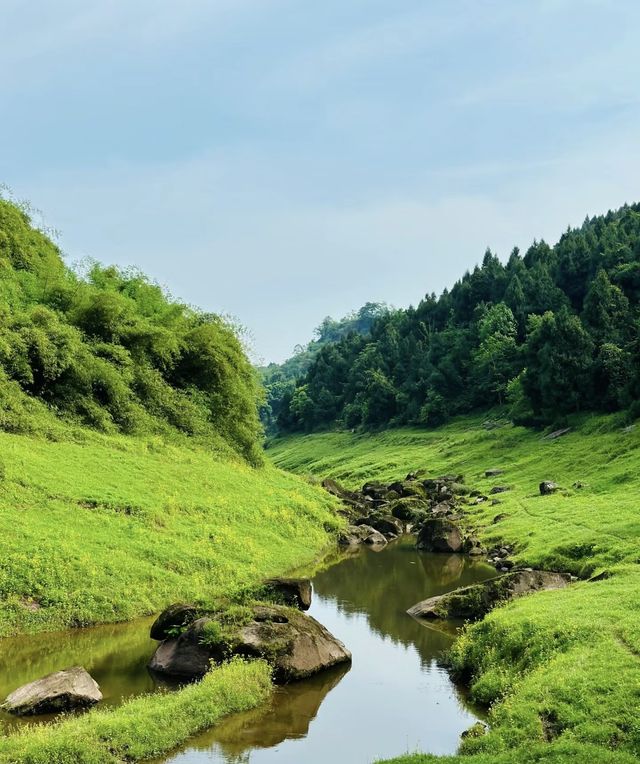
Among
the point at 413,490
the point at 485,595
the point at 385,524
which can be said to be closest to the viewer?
the point at 485,595

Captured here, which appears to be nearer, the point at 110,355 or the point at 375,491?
the point at 110,355

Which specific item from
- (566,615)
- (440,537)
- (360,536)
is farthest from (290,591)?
(360,536)

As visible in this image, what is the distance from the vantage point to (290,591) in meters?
31.8

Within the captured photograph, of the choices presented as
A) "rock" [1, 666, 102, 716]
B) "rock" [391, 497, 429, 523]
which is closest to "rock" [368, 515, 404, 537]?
"rock" [391, 497, 429, 523]

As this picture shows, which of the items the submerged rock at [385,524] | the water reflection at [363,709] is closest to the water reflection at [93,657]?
the water reflection at [363,709]

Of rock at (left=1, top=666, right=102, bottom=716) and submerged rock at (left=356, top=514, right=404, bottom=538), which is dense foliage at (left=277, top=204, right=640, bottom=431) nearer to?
submerged rock at (left=356, top=514, right=404, bottom=538)

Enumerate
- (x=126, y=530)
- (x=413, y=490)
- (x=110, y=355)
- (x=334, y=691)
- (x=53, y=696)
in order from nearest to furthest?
(x=53, y=696) → (x=334, y=691) → (x=126, y=530) → (x=110, y=355) → (x=413, y=490)

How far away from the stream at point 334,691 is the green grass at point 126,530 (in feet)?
6.21

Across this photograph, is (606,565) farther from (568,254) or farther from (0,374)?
(568,254)

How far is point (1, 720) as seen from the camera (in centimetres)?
2100

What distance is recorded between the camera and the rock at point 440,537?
53.2 metres

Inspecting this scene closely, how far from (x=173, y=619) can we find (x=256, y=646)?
454cm

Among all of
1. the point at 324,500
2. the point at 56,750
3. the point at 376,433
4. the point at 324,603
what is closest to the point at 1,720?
the point at 56,750

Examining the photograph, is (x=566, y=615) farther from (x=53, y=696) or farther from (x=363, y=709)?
(x=53, y=696)
